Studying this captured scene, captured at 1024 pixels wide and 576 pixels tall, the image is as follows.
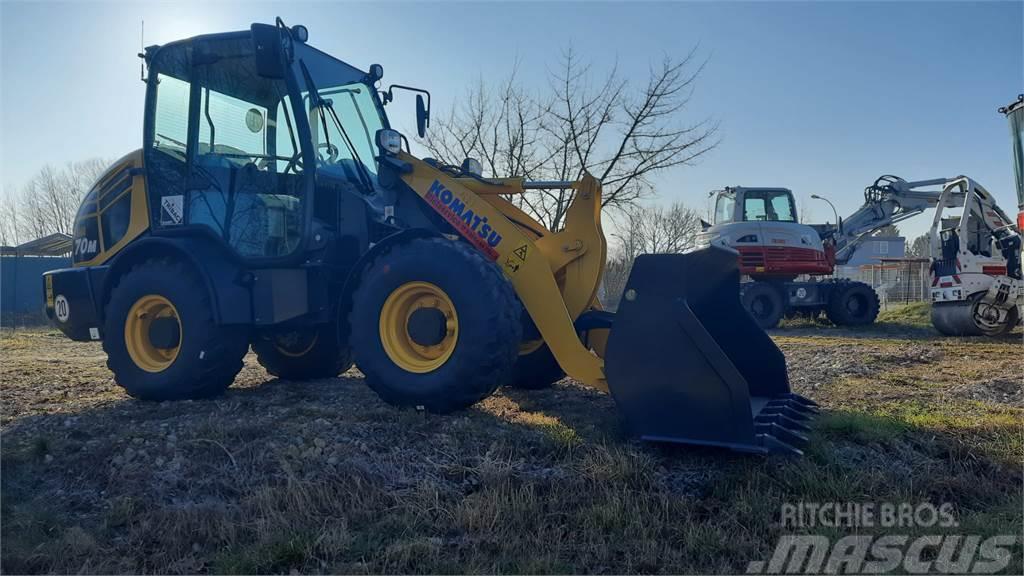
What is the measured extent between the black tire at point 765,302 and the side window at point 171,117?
12769 millimetres

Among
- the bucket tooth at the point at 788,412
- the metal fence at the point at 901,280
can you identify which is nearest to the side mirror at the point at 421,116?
the bucket tooth at the point at 788,412

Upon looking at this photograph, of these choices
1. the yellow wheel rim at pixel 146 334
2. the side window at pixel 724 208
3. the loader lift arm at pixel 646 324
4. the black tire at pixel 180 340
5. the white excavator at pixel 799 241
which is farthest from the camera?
the side window at pixel 724 208

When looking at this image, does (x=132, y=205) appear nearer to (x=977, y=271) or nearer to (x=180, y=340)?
(x=180, y=340)

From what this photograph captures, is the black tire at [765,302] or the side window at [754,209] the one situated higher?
the side window at [754,209]

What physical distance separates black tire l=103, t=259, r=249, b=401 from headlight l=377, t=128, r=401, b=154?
181 centimetres

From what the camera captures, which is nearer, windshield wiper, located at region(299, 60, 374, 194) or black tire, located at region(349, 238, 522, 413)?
black tire, located at region(349, 238, 522, 413)

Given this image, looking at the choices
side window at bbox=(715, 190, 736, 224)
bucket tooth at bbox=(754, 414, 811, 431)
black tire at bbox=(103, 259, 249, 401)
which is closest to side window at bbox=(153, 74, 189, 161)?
black tire at bbox=(103, 259, 249, 401)

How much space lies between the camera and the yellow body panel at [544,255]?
15.7ft

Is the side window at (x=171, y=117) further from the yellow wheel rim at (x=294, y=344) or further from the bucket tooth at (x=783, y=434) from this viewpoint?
the bucket tooth at (x=783, y=434)

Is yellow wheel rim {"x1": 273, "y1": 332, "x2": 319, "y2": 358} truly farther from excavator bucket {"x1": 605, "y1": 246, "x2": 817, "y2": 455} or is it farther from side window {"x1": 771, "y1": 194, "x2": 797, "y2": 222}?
side window {"x1": 771, "y1": 194, "x2": 797, "y2": 222}

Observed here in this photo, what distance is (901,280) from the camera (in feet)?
107

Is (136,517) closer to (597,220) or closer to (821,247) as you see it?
(597,220)

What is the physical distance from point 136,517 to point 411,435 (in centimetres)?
148

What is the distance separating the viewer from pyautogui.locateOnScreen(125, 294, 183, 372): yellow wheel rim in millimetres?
6051
